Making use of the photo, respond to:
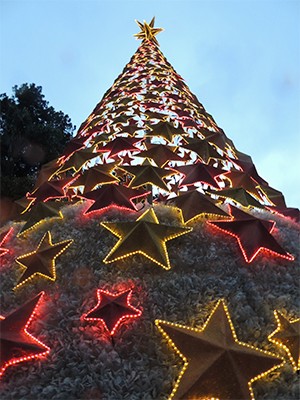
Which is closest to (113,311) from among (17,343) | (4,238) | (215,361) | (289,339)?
(17,343)

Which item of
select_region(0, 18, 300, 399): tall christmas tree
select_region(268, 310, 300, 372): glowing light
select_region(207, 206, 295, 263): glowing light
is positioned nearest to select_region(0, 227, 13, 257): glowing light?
select_region(0, 18, 300, 399): tall christmas tree

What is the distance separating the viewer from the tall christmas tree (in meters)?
2.64

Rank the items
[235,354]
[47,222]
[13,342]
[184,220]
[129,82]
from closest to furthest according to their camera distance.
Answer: [235,354] < [13,342] < [184,220] < [47,222] < [129,82]

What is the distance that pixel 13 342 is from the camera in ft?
9.27

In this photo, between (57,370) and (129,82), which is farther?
(129,82)

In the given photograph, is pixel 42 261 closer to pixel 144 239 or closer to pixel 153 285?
pixel 144 239

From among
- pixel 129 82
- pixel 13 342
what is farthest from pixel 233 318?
pixel 129 82

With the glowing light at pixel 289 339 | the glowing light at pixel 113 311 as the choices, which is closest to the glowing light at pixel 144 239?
the glowing light at pixel 113 311

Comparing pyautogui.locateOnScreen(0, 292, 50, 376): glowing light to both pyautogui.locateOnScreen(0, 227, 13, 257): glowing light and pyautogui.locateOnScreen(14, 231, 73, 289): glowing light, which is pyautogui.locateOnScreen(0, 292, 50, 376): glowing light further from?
pyautogui.locateOnScreen(0, 227, 13, 257): glowing light

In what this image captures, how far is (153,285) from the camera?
3295mm

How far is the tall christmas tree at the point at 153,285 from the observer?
8.68 feet

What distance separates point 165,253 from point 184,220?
573 mm

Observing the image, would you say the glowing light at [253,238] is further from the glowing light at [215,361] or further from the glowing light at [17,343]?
the glowing light at [17,343]

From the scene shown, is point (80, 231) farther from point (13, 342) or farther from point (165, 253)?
point (13, 342)
